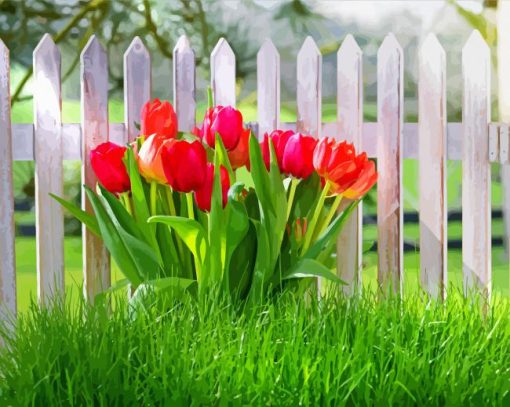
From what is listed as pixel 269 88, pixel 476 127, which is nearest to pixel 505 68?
pixel 476 127

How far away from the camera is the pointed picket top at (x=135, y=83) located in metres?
3.02

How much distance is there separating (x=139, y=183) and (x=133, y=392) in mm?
757

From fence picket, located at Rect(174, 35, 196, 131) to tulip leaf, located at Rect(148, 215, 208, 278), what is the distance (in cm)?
84

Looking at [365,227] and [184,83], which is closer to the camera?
[184,83]

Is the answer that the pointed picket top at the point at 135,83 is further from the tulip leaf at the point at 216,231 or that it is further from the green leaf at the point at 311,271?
the green leaf at the point at 311,271

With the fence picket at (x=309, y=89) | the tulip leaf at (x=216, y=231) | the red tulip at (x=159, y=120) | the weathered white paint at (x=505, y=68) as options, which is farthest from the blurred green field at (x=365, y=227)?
the tulip leaf at (x=216, y=231)

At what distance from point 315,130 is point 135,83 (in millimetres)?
628

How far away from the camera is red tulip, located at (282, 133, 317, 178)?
2.35 meters

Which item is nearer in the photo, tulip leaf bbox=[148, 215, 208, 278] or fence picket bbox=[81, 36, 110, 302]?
tulip leaf bbox=[148, 215, 208, 278]

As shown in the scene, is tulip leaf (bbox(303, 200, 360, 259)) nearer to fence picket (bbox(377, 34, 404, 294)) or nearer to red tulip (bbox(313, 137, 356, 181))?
red tulip (bbox(313, 137, 356, 181))

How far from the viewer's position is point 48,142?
9.98ft

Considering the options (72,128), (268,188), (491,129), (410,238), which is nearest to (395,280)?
(491,129)

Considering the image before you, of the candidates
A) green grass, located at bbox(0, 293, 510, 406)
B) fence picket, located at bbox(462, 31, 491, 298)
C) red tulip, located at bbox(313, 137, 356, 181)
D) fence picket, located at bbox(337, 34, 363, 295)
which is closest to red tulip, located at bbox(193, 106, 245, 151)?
red tulip, located at bbox(313, 137, 356, 181)

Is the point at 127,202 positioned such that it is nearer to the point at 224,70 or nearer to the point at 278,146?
the point at 278,146
